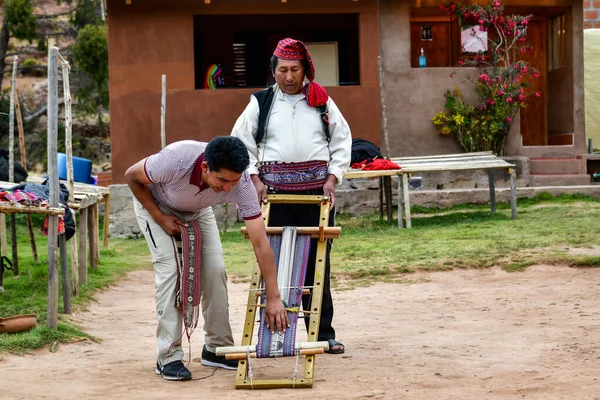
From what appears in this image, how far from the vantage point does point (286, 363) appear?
19.1 feet

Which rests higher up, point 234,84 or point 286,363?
point 234,84

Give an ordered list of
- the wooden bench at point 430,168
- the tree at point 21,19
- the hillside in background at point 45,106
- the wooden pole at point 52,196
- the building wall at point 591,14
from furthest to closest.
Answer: the hillside in background at point 45,106 < the tree at point 21,19 < the building wall at point 591,14 < the wooden bench at point 430,168 < the wooden pole at point 52,196

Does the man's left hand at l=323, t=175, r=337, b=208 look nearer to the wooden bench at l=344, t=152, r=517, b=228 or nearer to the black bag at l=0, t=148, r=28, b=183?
the black bag at l=0, t=148, r=28, b=183

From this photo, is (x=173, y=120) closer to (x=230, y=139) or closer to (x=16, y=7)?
(x=16, y=7)

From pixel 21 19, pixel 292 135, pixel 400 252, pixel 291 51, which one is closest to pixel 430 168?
pixel 400 252

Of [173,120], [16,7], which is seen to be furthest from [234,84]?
[16,7]

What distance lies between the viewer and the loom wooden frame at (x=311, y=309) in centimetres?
508

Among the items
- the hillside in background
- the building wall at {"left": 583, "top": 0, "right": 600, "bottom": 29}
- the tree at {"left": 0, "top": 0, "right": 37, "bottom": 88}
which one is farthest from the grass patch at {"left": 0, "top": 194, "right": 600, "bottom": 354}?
the hillside in background

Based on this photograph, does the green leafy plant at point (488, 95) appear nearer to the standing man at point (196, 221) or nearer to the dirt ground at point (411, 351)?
the dirt ground at point (411, 351)

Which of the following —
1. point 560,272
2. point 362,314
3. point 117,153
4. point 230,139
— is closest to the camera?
point 230,139

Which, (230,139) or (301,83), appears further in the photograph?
(301,83)

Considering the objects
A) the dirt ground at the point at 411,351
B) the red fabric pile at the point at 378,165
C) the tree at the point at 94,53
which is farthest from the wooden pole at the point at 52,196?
the tree at the point at 94,53

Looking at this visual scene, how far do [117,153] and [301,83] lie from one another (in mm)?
10666

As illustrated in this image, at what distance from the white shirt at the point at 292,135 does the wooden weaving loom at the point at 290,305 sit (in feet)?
0.89
